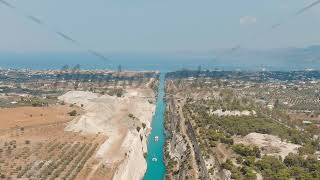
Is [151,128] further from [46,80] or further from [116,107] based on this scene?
[46,80]

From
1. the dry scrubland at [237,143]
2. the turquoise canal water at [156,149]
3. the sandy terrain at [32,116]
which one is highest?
the sandy terrain at [32,116]

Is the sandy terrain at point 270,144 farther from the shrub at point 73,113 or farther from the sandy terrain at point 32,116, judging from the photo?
the shrub at point 73,113

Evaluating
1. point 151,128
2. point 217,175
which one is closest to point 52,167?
point 217,175

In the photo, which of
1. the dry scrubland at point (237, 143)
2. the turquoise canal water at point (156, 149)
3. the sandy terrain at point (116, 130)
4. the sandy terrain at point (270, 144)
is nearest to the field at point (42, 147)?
the sandy terrain at point (116, 130)

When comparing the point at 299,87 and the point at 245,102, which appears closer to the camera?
the point at 245,102

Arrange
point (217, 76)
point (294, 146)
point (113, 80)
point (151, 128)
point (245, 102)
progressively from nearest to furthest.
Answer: point (294, 146) → point (151, 128) → point (245, 102) → point (113, 80) → point (217, 76)

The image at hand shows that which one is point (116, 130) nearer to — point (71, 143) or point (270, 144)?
point (71, 143)

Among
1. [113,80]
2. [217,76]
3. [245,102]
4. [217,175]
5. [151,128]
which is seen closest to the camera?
[217,175]
